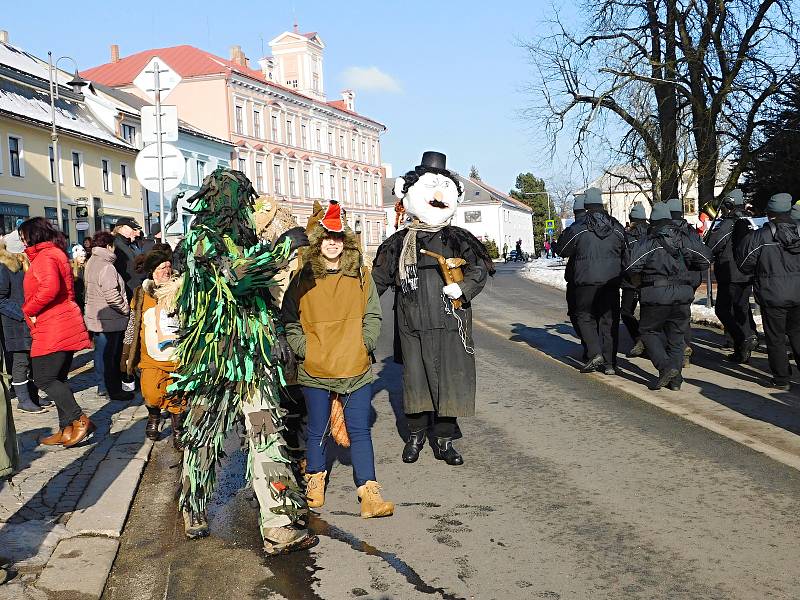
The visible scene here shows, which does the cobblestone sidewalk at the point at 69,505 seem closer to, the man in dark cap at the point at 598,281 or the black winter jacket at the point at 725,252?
the man in dark cap at the point at 598,281

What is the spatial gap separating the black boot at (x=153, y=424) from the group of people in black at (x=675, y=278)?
15.6ft

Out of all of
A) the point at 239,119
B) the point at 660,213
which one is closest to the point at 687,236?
the point at 660,213

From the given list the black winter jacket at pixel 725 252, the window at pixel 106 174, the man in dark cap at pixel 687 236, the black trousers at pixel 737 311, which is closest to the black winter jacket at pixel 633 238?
the man in dark cap at pixel 687 236

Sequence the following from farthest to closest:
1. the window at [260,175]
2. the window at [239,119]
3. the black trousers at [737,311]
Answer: the window at [260,175] < the window at [239,119] < the black trousers at [737,311]

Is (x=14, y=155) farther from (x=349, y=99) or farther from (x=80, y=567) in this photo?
(x=349, y=99)

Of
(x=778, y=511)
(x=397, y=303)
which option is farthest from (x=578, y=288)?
(x=778, y=511)

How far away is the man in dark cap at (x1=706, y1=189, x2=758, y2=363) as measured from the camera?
10.5m

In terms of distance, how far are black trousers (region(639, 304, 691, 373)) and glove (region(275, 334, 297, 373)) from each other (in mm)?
4938

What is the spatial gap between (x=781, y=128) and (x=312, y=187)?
51720 millimetres

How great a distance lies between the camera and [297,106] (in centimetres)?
7012

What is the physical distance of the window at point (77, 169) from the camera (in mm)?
Result: 38156

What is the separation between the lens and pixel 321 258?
5.37 meters

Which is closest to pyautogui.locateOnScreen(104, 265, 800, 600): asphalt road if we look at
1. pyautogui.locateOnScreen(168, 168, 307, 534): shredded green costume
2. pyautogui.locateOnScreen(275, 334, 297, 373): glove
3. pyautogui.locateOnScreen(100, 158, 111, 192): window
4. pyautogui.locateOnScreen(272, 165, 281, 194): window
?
pyautogui.locateOnScreen(168, 168, 307, 534): shredded green costume

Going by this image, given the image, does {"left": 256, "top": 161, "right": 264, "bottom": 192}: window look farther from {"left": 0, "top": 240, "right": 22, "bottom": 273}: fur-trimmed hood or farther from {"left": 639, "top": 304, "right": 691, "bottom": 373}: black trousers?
{"left": 639, "top": 304, "right": 691, "bottom": 373}: black trousers
